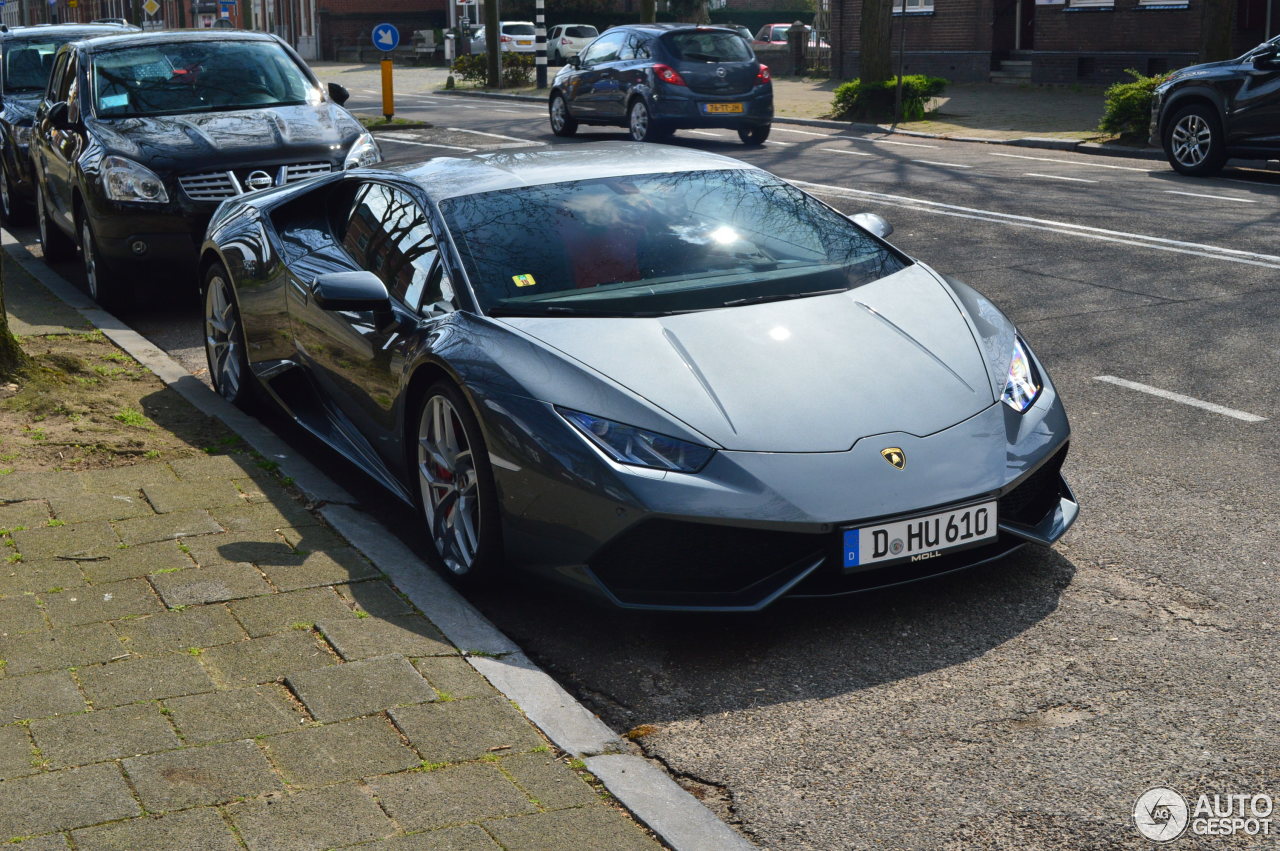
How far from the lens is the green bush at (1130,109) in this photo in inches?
766

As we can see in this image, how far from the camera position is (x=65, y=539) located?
16.1ft

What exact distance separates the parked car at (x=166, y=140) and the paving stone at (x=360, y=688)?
5900 millimetres

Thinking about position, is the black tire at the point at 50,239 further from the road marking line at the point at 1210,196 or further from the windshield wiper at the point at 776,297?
the road marking line at the point at 1210,196

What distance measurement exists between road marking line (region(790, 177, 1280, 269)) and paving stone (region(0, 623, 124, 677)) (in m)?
8.22

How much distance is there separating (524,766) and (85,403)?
4.21 meters

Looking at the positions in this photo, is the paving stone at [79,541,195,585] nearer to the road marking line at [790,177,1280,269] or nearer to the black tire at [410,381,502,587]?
the black tire at [410,381,502,587]

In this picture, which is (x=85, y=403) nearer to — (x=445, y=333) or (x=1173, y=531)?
(x=445, y=333)

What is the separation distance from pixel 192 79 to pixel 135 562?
6917 mm

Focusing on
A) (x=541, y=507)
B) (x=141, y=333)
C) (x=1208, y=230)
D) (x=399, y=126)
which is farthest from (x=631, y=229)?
(x=399, y=126)

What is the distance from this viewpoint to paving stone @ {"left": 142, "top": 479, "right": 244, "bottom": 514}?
17.4 feet

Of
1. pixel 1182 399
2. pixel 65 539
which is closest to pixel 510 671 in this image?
pixel 65 539

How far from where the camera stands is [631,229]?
5121 mm

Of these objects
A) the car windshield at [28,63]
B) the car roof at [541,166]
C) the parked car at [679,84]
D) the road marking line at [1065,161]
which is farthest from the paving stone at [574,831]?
the parked car at [679,84]

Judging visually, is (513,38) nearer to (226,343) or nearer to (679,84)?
(679,84)
